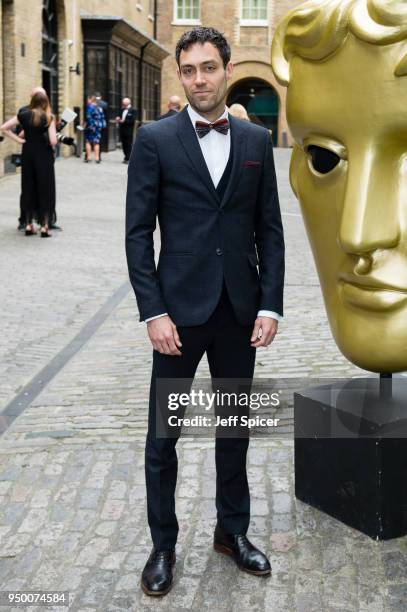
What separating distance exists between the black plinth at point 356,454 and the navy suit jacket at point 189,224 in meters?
0.70

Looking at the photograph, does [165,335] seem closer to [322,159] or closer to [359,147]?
[322,159]

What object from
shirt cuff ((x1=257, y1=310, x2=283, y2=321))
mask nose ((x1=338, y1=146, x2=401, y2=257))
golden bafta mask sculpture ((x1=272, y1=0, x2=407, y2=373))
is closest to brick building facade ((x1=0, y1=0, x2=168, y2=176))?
shirt cuff ((x1=257, y1=310, x2=283, y2=321))

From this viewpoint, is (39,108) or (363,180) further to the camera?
(39,108)

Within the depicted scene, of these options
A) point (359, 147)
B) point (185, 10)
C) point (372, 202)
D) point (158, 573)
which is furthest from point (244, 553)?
point (185, 10)

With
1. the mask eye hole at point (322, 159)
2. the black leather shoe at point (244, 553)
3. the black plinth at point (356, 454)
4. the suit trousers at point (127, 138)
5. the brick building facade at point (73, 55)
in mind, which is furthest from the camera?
the suit trousers at point (127, 138)

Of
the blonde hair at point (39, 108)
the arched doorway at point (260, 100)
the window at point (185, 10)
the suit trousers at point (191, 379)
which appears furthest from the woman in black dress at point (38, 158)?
the window at point (185, 10)

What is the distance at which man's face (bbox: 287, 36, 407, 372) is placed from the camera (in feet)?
8.25

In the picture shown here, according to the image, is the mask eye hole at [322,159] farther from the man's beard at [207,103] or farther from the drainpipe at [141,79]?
the drainpipe at [141,79]

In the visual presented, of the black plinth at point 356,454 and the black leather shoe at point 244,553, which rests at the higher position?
the black plinth at point 356,454

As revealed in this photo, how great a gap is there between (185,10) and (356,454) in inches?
1503

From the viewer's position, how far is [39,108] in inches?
446

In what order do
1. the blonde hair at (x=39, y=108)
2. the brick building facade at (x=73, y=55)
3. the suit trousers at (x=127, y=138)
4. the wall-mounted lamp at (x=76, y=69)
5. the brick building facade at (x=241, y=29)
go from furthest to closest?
the brick building facade at (x=241, y=29), the wall-mounted lamp at (x=76, y=69), the suit trousers at (x=127, y=138), the brick building facade at (x=73, y=55), the blonde hair at (x=39, y=108)

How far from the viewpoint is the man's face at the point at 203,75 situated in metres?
2.97

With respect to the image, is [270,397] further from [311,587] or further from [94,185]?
[94,185]
